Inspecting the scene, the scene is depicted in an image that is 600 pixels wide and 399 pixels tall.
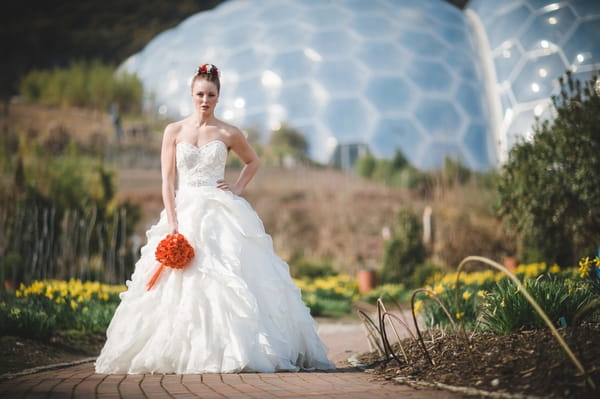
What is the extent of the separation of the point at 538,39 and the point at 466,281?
890 centimetres

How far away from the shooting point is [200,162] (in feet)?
12.1

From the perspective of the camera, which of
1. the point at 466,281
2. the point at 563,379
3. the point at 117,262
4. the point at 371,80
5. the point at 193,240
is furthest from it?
the point at 371,80

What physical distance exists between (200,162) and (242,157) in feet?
1.18

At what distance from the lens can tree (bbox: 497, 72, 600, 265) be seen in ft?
21.1

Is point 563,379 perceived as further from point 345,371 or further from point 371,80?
point 371,80

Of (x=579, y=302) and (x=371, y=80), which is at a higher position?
(x=371, y=80)

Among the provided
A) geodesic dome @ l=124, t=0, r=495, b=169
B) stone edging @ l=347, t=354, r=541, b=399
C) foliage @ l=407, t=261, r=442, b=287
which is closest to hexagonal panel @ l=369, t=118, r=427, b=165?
geodesic dome @ l=124, t=0, r=495, b=169

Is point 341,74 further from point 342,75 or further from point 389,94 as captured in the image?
point 389,94

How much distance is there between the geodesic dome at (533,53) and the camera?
13.1m

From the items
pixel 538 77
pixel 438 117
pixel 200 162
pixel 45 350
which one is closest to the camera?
pixel 200 162

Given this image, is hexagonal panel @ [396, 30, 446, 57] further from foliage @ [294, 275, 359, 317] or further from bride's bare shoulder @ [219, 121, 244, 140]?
bride's bare shoulder @ [219, 121, 244, 140]

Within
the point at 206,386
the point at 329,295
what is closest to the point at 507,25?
the point at 329,295

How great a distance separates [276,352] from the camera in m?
3.27

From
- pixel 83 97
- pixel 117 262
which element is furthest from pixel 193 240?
pixel 83 97
